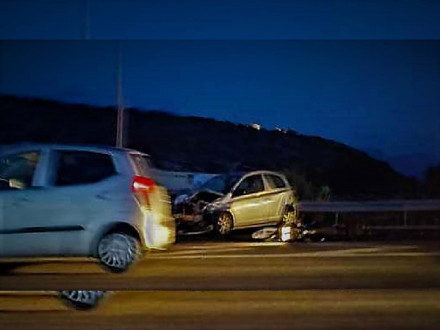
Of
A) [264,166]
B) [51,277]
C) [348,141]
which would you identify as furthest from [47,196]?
[348,141]

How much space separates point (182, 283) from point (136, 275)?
9.2 inches

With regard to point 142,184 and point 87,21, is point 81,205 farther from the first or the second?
point 87,21

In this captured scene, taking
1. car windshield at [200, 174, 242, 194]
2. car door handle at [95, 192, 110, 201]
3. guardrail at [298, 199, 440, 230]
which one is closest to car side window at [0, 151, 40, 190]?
car door handle at [95, 192, 110, 201]

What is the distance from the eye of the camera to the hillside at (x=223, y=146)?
4.40 metres

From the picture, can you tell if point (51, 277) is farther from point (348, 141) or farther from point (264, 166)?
point (348, 141)

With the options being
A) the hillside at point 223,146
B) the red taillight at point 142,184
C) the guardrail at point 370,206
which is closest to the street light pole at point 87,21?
the hillside at point 223,146

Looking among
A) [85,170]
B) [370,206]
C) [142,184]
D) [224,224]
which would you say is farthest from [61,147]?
[370,206]

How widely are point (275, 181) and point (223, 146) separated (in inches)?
12.5

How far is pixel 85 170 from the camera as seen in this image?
434cm

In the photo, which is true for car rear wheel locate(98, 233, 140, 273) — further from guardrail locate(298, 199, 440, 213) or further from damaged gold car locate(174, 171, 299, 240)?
guardrail locate(298, 199, 440, 213)

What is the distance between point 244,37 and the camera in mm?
4520

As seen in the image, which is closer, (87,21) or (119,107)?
(119,107)

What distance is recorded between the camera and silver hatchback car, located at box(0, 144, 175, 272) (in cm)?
432

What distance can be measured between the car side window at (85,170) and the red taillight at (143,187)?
0.12 metres
